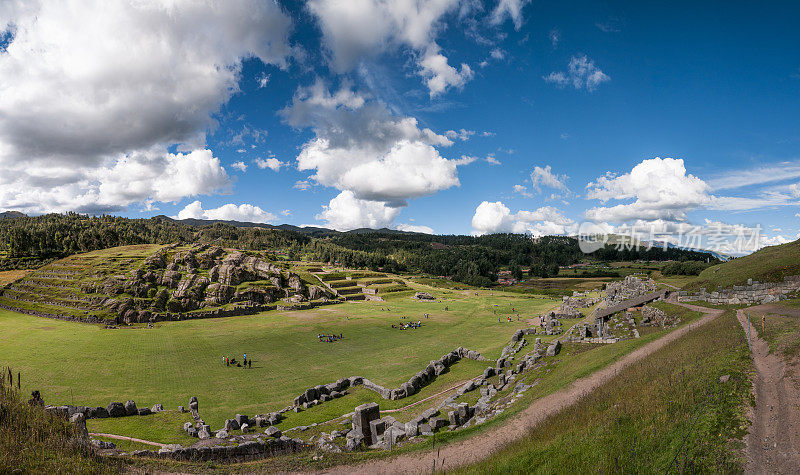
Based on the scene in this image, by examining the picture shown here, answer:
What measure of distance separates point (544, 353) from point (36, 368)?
177 feet

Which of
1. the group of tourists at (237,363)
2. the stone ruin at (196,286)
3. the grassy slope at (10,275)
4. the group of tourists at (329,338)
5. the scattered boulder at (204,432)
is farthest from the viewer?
the grassy slope at (10,275)

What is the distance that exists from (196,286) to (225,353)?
4851 centimetres

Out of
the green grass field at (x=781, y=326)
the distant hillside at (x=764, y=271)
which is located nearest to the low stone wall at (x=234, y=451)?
the green grass field at (x=781, y=326)

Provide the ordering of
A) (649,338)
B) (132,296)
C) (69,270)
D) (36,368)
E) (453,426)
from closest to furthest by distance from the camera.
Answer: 1. (453,426)
2. (649,338)
3. (36,368)
4. (132,296)
5. (69,270)

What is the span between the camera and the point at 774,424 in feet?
33.6

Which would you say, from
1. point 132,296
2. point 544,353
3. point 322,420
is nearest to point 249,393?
point 322,420

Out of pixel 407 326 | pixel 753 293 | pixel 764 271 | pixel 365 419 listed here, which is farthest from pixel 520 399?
pixel 407 326

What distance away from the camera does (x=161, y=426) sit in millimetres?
23062

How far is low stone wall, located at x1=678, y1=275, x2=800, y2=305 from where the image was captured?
1141 inches

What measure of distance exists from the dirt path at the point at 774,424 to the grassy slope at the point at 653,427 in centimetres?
34

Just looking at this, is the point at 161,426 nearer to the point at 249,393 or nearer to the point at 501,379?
the point at 249,393

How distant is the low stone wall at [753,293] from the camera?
2898 centimetres

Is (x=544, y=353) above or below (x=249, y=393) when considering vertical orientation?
above

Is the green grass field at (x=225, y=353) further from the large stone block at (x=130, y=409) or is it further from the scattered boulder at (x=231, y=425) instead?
the large stone block at (x=130, y=409)
